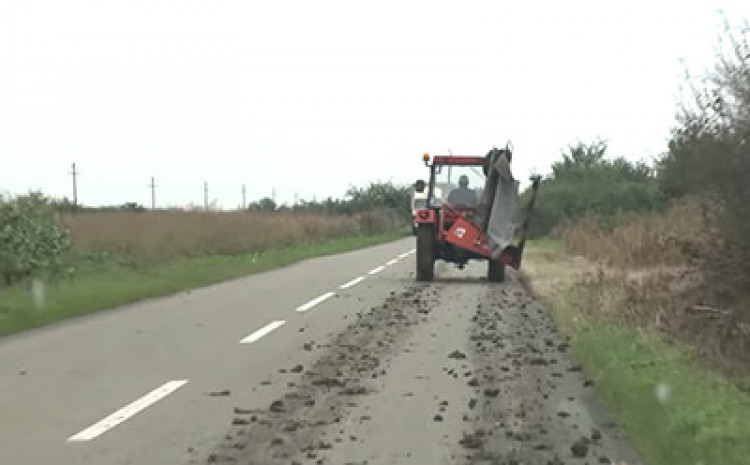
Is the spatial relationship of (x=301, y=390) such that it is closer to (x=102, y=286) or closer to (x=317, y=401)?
(x=317, y=401)

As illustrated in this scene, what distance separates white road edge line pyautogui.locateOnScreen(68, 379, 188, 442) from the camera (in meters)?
7.36

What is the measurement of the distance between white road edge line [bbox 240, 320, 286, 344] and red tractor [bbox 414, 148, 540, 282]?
8.86 metres

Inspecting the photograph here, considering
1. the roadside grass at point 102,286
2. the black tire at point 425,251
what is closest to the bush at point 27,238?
the roadside grass at point 102,286

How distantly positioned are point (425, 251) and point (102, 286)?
7240 millimetres

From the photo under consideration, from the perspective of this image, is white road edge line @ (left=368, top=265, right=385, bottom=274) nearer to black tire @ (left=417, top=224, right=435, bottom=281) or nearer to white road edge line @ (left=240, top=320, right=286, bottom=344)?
black tire @ (left=417, top=224, right=435, bottom=281)

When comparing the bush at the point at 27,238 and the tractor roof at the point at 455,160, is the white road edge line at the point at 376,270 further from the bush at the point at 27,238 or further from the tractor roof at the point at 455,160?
the bush at the point at 27,238

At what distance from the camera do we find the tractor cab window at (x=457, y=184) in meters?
24.0

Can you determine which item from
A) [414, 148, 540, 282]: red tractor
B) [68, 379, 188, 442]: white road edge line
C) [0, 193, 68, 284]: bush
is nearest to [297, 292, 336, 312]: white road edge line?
[414, 148, 540, 282]: red tractor

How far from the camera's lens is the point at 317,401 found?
8570 millimetres

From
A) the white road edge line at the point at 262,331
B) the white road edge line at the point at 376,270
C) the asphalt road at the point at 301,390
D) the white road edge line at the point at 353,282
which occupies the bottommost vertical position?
the white road edge line at the point at 376,270

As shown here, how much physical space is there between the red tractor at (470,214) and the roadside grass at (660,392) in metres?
8.28

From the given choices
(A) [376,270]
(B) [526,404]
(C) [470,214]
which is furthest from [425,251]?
(B) [526,404]

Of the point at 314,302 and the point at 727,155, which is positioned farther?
the point at 314,302

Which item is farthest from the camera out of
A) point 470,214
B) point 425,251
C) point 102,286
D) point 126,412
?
point 470,214
